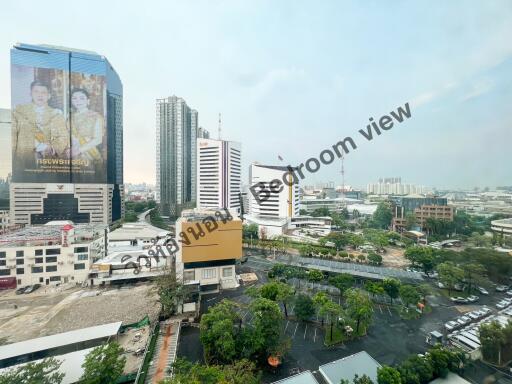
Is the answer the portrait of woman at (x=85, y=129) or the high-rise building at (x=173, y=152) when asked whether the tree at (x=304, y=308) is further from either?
the high-rise building at (x=173, y=152)

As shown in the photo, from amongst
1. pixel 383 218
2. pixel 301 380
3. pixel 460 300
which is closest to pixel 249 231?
pixel 460 300

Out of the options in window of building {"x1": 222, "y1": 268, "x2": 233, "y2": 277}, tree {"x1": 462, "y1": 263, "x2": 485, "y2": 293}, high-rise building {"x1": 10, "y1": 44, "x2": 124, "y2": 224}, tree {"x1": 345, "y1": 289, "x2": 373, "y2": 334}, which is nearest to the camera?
tree {"x1": 345, "y1": 289, "x2": 373, "y2": 334}

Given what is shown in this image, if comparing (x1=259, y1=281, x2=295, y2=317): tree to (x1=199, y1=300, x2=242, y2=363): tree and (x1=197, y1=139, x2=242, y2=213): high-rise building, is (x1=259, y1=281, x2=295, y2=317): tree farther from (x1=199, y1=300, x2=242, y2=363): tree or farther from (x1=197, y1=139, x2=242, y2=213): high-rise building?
(x1=197, y1=139, x2=242, y2=213): high-rise building

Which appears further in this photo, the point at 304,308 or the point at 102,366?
the point at 304,308

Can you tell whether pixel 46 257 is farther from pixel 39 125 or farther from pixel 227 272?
pixel 39 125

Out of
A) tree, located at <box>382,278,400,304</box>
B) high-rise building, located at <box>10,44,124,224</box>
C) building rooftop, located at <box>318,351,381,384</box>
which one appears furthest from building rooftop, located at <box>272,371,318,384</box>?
high-rise building, located at <box>10,44,124,224</box>

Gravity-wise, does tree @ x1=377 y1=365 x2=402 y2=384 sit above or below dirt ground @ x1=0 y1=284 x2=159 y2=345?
above

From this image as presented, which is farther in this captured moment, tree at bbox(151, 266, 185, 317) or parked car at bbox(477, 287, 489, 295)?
parked car at bbox(477, 287, 489, 295)
